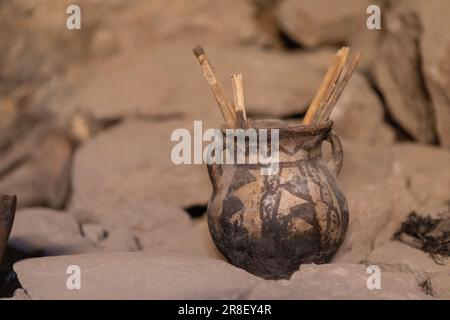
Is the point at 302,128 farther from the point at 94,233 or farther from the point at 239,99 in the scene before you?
the point at 94,233

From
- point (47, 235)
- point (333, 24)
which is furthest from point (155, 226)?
point (333, 24)

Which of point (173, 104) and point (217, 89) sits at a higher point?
point (217, 89)

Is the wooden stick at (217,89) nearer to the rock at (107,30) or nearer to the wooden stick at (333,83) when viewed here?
the wooden stick at (333,83)

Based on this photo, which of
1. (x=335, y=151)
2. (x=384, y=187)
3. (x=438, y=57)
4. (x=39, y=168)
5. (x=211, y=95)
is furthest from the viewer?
(x=39, y=168)

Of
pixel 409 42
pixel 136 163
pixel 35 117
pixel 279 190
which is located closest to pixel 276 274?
pixel 279 190

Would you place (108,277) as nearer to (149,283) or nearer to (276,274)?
→ (149,283)

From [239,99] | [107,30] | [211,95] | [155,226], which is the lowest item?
[155,226]

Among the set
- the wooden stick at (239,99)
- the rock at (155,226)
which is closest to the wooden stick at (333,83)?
the wooden stick at (239,99)
